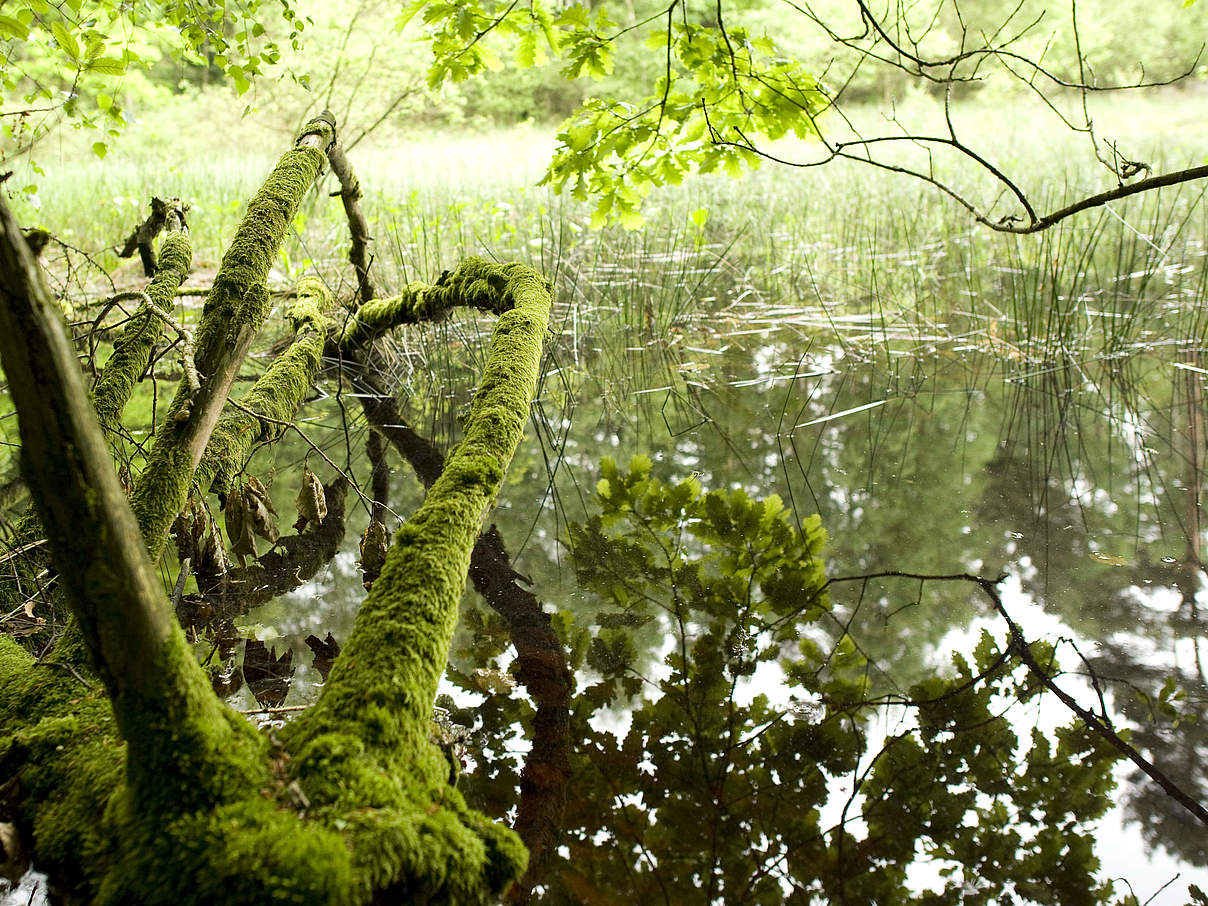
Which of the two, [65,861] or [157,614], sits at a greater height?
[157,614]

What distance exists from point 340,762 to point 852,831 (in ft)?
2.56

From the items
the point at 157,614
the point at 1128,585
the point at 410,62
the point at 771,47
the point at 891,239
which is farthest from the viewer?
the point at 410,62

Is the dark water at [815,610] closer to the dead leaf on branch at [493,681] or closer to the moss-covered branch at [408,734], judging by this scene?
the dead leaf on branch at [493,681]

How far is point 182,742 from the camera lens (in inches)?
33.9

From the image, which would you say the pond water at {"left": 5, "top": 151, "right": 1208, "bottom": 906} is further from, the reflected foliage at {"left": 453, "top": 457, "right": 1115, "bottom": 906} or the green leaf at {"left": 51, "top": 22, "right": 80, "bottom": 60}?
the green leaf at {"left": 51, "top": 22, "right": 80, "bottom": 60}

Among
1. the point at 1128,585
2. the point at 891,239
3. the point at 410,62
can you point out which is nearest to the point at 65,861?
the point at 1128,585

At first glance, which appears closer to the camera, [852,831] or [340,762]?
[340,762]

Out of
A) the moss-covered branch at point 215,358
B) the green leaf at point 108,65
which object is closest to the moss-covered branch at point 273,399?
the moss-covered branch at point 215,358

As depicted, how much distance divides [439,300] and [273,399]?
0.64 m

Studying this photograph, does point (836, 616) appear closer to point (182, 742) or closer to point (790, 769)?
point (790, 769)

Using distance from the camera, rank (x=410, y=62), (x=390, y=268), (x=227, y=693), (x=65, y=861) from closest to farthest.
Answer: (x=65, y=861), (x=227, y=693), (x=390, y=268), (x=410, y=62)

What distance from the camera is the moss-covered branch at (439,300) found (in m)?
2.46

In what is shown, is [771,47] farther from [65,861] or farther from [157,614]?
[65,861]

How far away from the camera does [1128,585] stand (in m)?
1.93
